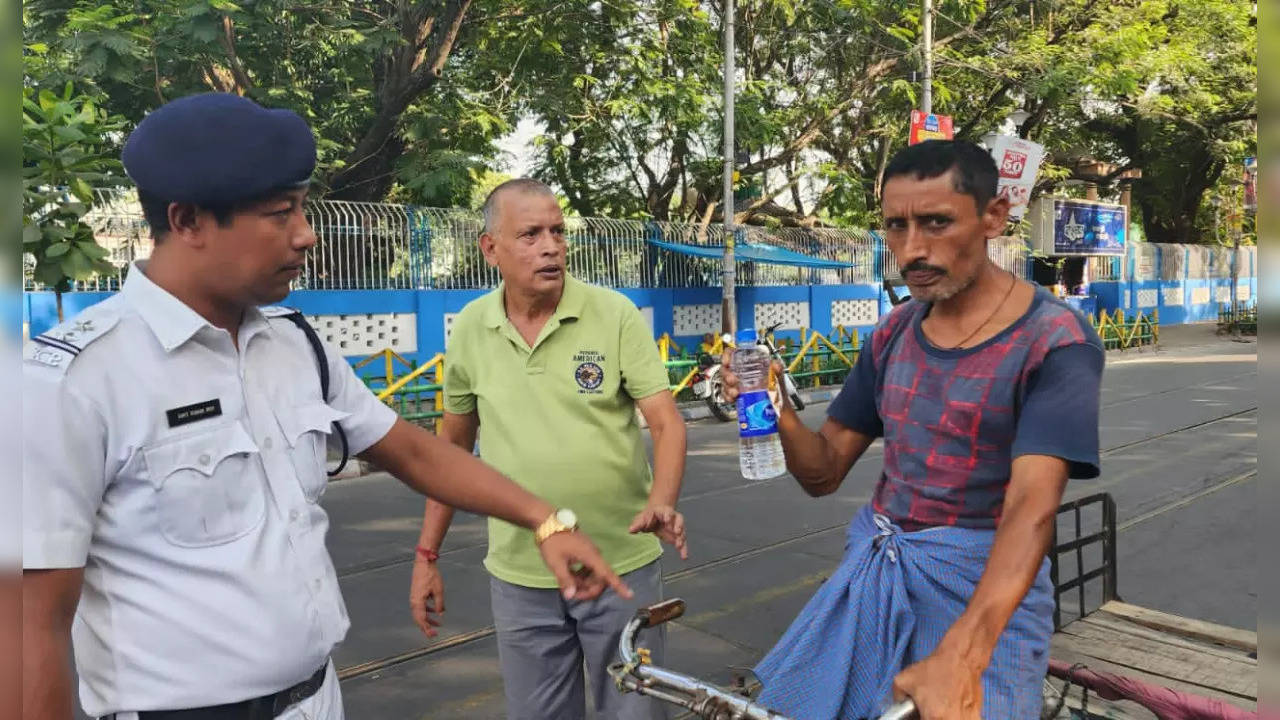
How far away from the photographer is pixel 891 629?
1.88m

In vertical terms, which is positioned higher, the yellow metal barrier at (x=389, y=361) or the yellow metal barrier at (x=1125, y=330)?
the yellow metal barrier at (x=389, y=361)

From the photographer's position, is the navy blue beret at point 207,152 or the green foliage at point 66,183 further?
the green foliage at point 66,183

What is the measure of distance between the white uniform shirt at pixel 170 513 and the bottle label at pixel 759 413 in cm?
100

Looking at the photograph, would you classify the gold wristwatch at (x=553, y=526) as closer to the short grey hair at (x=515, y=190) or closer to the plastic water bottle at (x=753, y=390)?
the plastic water bottle at (x=753, y=390)

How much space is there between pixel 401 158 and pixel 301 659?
13213 millimetres

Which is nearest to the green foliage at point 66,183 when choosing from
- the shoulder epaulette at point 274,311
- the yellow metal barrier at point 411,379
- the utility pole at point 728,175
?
the yellow metal barrier at point 411,379

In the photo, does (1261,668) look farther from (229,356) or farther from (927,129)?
(927,129)

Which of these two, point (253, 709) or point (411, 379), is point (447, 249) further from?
point (253, 709)

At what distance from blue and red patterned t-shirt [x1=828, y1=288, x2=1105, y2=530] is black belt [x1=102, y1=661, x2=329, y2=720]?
117cm

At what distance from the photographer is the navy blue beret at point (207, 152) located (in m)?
1.48

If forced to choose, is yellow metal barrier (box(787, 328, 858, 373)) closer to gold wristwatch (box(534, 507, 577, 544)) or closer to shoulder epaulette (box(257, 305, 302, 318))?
gold wristwatch (box(534, 507, 577, 544))

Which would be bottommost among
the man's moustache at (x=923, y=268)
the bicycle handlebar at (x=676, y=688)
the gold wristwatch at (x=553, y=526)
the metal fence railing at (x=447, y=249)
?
the bicycle handlebar at (x=676, y=688)

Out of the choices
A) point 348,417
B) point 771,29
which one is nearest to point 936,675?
point 348,417

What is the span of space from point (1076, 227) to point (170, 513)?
27.4 m
